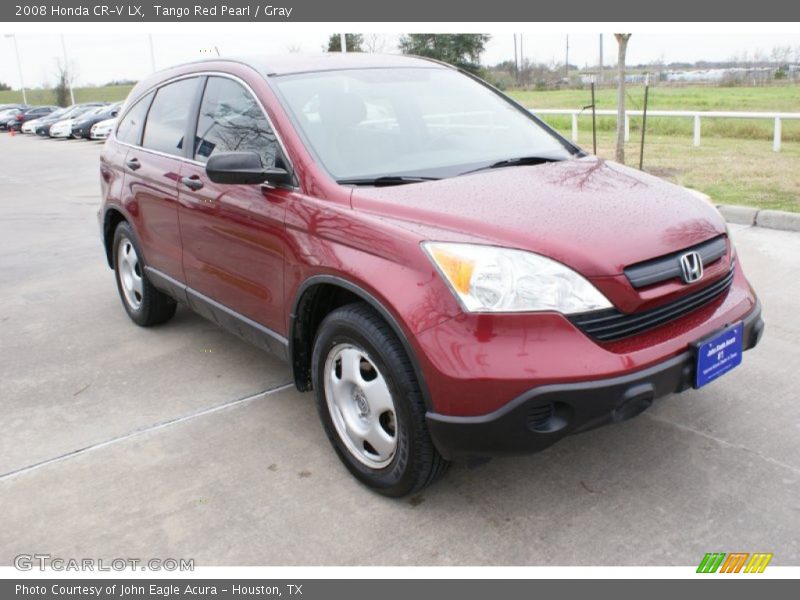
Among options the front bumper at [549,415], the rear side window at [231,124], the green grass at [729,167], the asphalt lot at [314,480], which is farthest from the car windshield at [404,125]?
the green grass at [729,167]

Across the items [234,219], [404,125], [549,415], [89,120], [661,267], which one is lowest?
[549,415]

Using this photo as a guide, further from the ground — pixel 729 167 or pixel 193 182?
pixel 193 182

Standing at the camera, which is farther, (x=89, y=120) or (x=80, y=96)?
(x=80, y=96)

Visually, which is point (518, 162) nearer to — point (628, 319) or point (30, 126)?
point (628, 319)

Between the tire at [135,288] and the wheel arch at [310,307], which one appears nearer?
the wheel arch at [310,307]

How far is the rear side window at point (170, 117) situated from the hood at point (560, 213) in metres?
1.78

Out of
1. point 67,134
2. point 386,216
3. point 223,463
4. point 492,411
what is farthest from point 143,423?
point 67,134

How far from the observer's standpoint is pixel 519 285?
8.43 ft

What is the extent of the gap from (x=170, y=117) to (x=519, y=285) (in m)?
2.91

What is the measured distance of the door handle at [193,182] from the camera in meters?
4.00

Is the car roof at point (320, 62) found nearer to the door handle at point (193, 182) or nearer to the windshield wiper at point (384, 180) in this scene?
the door handle at point (193, 182)

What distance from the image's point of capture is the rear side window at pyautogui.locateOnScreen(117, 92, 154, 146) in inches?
197

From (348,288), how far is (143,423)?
1.61m

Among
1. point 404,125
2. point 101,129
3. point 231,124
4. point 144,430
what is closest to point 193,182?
point 231,124
